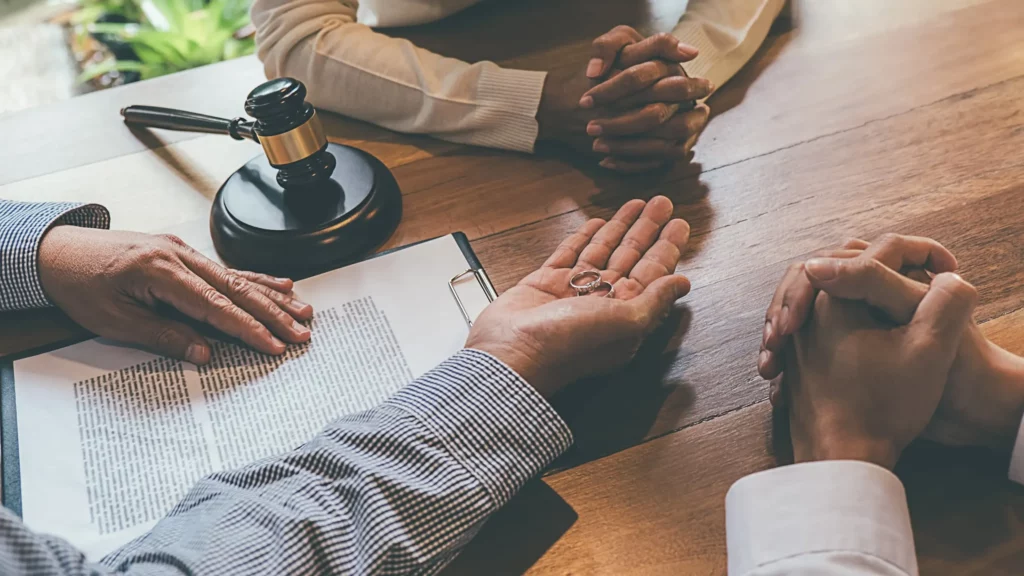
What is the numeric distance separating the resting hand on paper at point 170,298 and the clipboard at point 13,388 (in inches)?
3.0

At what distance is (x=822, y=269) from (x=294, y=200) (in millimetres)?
696

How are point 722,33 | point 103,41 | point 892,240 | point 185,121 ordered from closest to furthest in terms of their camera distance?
1. point 892,240
2. point 185,121
3. point 722,33
4. point 103,41

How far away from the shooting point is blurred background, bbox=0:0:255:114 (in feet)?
9.37

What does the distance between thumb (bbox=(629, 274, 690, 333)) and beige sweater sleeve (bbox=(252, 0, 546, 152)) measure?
0.43m

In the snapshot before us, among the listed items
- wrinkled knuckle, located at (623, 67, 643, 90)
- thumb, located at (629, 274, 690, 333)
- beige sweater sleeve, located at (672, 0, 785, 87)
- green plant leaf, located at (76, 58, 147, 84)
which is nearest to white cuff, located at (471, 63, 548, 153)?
wrinkled knuckle, located at (623, 67, 643, 90)

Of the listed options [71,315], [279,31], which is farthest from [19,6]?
[71,315]

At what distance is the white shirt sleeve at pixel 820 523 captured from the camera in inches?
26.9

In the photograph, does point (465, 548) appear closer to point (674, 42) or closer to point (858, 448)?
point (858, 448)

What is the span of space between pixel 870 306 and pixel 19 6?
4.01 metres

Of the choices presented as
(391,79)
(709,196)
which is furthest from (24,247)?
(709,196)

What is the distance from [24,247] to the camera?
1056 mm

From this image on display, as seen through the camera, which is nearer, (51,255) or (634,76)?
(51,255)

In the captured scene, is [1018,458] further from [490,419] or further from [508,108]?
[508,108]

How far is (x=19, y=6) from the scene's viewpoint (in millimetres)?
3654
